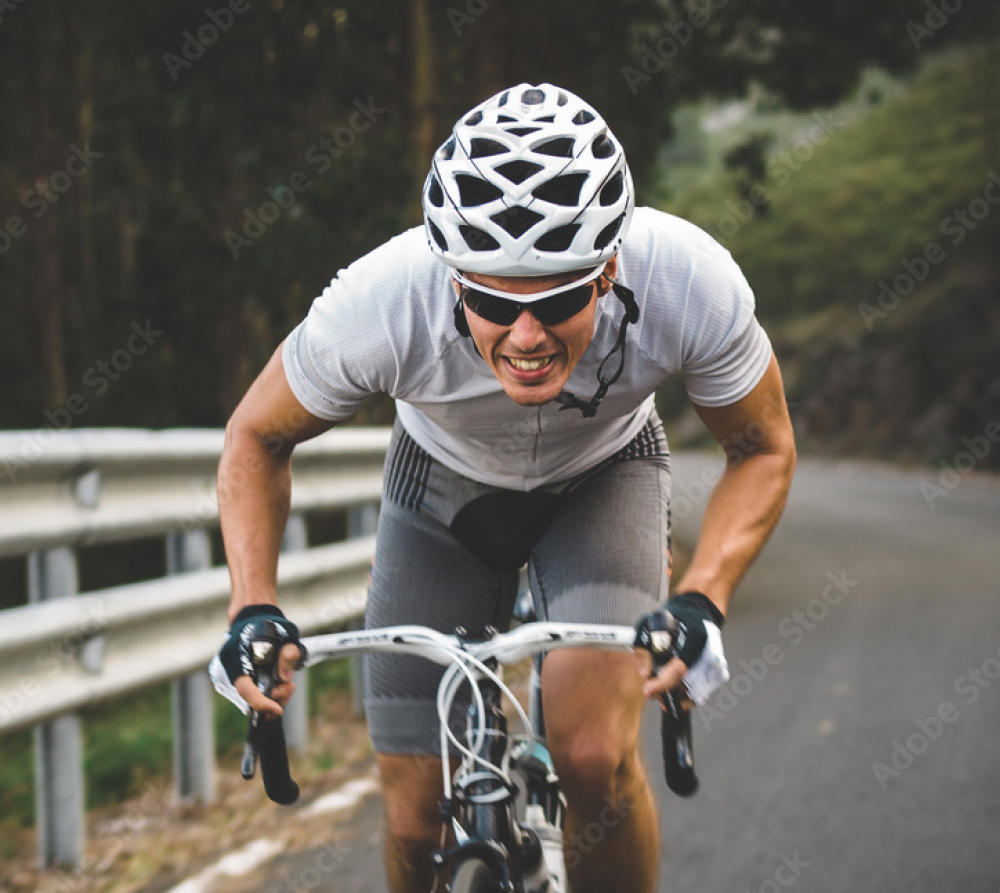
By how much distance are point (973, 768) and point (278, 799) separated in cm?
372

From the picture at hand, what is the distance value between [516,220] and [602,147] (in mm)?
322

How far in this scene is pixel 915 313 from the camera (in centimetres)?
3328

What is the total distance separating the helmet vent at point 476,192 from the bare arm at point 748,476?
81 cm

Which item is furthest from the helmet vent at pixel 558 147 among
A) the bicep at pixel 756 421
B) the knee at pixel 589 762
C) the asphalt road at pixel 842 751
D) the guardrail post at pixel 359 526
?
the guardrail post at pixel 359 526

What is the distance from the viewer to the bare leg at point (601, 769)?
9.49ft

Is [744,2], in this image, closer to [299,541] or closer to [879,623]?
[879,623]

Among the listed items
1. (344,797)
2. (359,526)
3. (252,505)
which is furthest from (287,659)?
(359,526)

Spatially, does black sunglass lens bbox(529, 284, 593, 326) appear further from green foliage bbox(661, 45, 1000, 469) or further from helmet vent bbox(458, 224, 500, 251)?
green foliage bbox(661, 45, 1000, 469)

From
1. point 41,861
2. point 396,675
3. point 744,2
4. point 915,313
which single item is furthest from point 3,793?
point 915,313

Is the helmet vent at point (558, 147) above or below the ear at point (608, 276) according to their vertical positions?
above

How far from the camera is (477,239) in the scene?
8.30 ft

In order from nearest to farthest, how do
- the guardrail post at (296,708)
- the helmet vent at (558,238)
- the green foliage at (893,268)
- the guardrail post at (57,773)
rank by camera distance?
the helmet vent at (558,238), the guardrail post at (57,773), the guardrail post at (296,708), the green foliage at (893,268)

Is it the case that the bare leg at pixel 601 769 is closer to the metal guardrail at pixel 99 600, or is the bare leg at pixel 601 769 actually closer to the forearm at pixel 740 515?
the forearm at pixel 740 515

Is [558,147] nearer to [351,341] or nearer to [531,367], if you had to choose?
[531,367]
